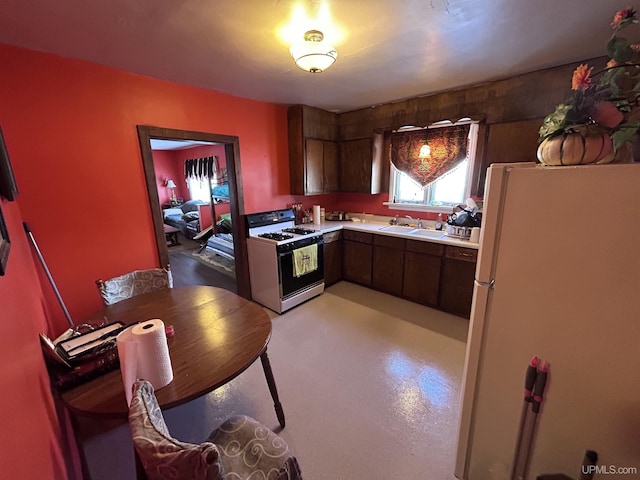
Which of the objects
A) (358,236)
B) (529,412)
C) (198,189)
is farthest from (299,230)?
(198,189)

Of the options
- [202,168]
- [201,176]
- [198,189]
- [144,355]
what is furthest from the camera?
[198,189]

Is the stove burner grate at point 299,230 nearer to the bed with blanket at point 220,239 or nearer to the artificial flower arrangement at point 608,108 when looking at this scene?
the bed with blanket at point 220,239

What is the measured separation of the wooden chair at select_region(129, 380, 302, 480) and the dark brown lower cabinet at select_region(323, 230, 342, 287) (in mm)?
2469

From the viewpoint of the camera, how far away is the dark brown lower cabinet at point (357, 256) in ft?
11.6

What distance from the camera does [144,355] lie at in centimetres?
101

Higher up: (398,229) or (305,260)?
(398,229)

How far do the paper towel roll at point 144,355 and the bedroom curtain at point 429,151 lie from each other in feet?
10.8

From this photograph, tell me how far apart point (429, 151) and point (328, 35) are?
2.13 meters

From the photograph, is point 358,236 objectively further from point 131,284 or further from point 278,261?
point 131,284

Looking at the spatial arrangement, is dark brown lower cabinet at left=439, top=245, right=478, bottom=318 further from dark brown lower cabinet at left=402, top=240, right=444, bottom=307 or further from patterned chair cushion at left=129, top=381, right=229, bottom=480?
patterned chair cushion at left=129, top=381, right=229, bottom=480

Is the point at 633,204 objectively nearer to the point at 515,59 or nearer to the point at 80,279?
the point at 515,59

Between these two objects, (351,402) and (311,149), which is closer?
(351,402)

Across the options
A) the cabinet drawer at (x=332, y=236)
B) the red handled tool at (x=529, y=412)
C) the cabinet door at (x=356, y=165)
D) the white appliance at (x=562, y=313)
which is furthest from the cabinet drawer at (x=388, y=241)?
the red handled tool at (x=529, y=412)

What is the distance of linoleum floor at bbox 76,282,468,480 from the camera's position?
4.92 feet
